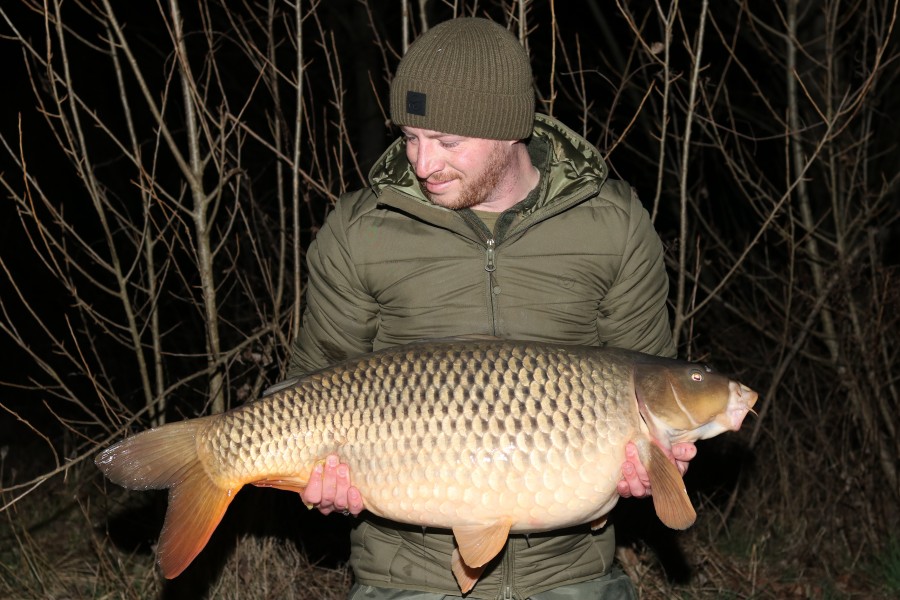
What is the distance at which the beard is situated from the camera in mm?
2307

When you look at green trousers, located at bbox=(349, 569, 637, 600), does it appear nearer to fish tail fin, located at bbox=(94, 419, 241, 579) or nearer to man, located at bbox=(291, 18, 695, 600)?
man, located at bbox=(291, 18, 695, 600)

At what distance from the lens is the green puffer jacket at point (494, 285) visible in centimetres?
230

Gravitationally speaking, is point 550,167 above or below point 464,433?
above

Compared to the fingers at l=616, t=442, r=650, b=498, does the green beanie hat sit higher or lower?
higher

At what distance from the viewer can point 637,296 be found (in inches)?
93.5

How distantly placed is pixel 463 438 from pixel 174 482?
620mm

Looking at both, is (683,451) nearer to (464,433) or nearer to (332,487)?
(464,433)

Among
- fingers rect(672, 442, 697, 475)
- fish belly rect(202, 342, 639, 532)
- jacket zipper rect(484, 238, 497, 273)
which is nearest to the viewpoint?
fish belly rect(202, 342, 639, 532)

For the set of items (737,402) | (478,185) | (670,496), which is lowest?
(670,496)

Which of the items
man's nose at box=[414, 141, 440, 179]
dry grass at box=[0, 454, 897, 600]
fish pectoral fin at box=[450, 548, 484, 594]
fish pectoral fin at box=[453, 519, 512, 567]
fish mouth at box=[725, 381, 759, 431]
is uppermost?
man's nose at box=[414, 141, 440, 179]

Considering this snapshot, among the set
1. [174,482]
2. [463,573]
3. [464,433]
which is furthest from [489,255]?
[174,482]

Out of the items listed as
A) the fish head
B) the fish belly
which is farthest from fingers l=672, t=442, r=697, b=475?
the fish belly

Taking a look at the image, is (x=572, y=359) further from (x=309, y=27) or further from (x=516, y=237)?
(x=309, y=27)

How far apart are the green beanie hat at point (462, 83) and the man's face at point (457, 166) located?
1.1 inches
